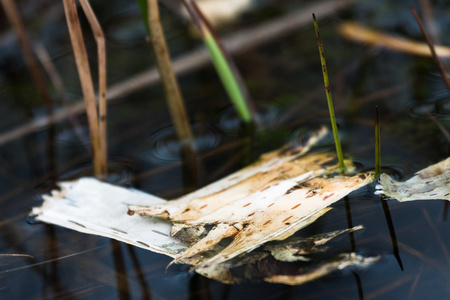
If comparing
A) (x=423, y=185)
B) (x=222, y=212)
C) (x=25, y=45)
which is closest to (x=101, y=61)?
(x=222, y=212)

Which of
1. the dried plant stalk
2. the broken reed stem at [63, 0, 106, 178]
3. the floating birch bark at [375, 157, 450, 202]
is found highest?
the dried plant stalk

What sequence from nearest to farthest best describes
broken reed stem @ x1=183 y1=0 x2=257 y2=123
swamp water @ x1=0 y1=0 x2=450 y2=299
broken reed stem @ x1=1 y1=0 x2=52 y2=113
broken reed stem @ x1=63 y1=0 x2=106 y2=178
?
swamp water @ x1=0 y1=0 x2=450 y2=299, broken reed stem @ x1=63 y1=0 x2=106 y2=178, broken reed stem @ x1=183 y1=0 x2=257 y2=123, broken reed stem @ x1=1 y1=0 x2=52 y2=113

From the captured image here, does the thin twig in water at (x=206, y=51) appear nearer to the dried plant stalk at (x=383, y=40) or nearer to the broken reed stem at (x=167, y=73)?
the dried plant stalk at (x=383, y=40)

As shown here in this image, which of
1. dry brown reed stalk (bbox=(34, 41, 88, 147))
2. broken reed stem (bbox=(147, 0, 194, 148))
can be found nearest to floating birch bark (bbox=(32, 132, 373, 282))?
broken reed stem (bbox=(147, 0, 194, 148))

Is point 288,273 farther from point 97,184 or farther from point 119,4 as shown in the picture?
point 119,4

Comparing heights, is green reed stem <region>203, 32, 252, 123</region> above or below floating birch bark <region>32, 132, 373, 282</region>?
above

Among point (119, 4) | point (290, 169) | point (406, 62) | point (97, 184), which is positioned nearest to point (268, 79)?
point (406, 62)

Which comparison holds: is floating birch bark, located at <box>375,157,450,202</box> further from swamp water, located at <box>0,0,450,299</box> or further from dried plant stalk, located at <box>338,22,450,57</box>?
dried plant stalk, located at <box>338,22,450,57</box>
